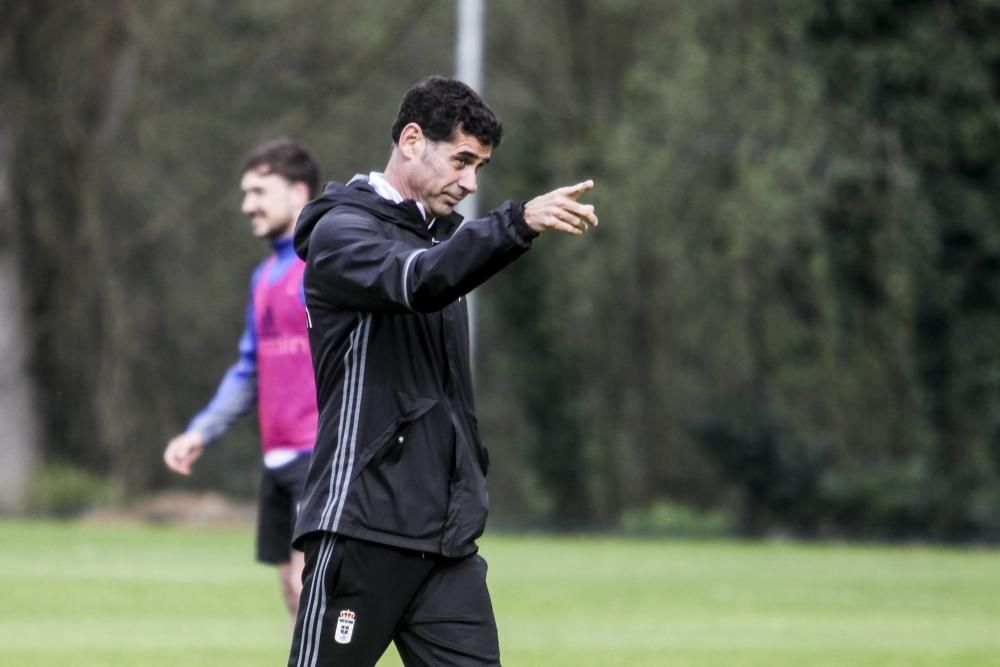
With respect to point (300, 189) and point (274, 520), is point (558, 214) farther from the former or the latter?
point (274, 520)

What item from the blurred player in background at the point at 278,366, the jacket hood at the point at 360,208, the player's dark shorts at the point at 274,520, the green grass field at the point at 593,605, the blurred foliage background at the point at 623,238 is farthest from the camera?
the blurred foliage background at the point at 623,238

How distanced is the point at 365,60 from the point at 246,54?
5.92ft

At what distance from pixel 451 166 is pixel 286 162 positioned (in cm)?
345

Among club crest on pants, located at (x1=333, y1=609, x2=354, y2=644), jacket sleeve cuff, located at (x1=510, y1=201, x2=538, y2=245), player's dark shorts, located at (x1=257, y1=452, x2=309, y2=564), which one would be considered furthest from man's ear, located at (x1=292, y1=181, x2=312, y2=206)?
jacket sleeve cuff, located at (x1=510, y1=201, x2=538, y2=245)

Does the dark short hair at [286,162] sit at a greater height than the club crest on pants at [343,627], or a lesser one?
greater

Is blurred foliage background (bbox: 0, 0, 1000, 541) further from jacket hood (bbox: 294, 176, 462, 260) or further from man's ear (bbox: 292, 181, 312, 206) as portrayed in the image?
jacket hood (bbox: 294, 176, 462, 260)

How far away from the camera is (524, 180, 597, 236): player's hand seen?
465 centimetres

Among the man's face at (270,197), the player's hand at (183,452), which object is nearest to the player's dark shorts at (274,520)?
the player's hand at (183,452)

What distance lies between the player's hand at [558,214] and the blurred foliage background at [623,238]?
22.5 metres

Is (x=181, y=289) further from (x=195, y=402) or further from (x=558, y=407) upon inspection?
(x=558, y=407)

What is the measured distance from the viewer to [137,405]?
30297mm

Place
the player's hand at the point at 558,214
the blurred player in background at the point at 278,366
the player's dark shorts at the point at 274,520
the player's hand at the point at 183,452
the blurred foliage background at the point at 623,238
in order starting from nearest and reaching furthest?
the player's hand at the point at 558,214, the player's hand at the point at 183,452, the blurred player in background at the point at 278,366, the player's dark shorts at the point at 274,520, the blurred foliage background at the point at 623,238

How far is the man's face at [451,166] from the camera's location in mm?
5090

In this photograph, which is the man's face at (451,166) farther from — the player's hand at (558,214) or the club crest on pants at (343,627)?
the club crest on pants at (343,627)
